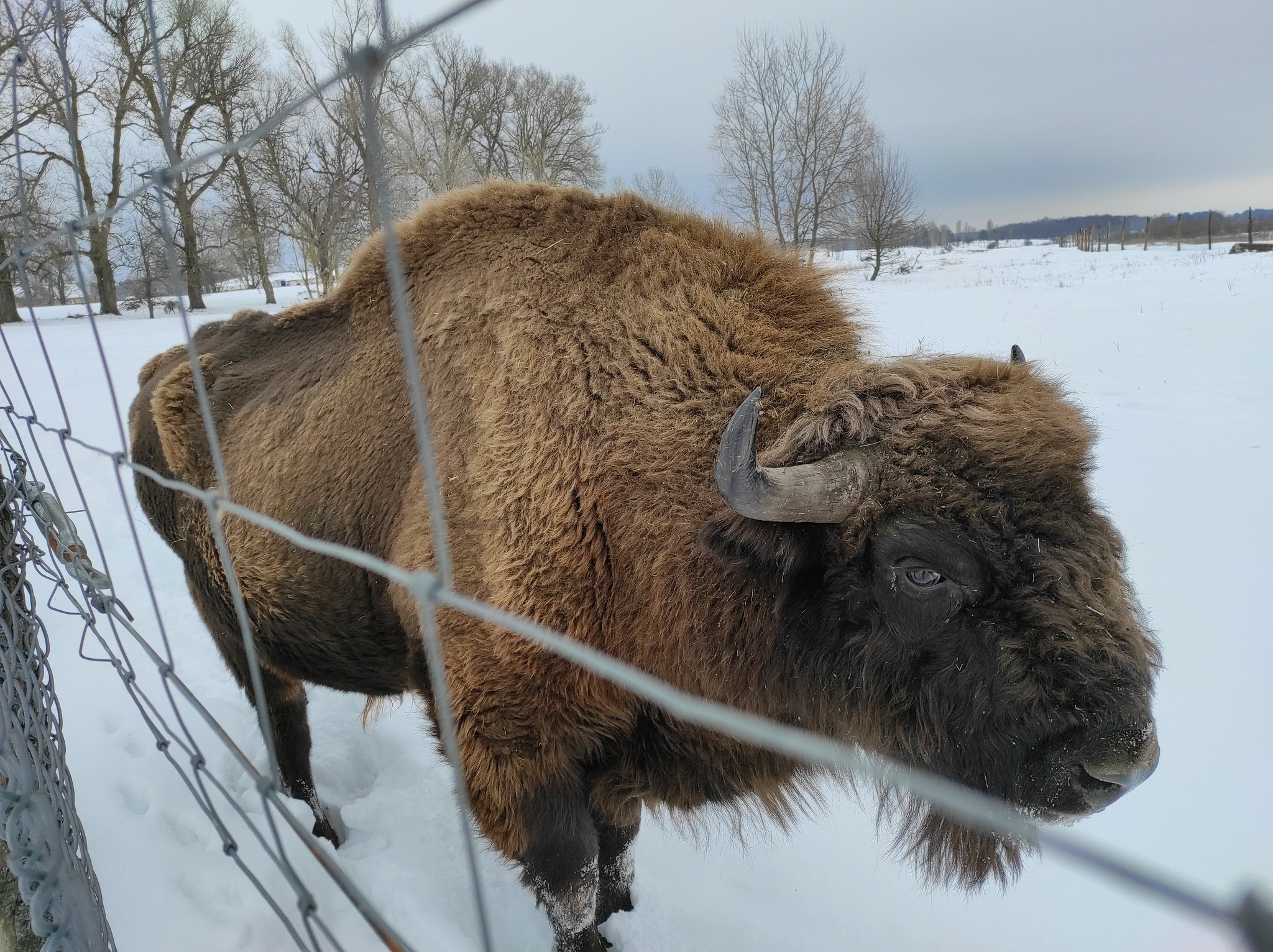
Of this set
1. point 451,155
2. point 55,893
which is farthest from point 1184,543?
point 451,155

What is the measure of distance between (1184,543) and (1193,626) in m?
1.16

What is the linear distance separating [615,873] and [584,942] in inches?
15.6

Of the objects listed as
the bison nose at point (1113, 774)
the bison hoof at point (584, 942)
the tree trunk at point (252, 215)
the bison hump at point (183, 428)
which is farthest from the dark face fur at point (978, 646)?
the tree trunk at point (252, 215)

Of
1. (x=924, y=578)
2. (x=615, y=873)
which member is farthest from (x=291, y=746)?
(x=924, y=578)

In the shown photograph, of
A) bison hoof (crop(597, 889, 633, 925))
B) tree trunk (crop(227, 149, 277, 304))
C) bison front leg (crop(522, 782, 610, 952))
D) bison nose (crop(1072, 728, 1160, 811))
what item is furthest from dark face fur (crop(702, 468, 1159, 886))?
tree trunk (crop(227, 149, 277, 304))

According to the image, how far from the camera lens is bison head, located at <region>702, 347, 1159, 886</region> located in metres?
1.65

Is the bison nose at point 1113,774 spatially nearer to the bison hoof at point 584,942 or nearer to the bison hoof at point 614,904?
the bison hoof at point 584,942

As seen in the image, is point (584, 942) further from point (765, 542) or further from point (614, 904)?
point (765, 542)

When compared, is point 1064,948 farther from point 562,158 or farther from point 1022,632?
point 562,158

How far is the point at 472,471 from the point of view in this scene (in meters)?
2.42

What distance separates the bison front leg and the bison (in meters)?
0.01

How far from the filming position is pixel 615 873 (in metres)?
3.15

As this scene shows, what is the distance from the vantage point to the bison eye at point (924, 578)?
5.78 feet

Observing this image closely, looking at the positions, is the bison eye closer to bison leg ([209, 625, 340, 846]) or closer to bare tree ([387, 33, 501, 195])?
bison leg ([209, 625, 340, 846])
